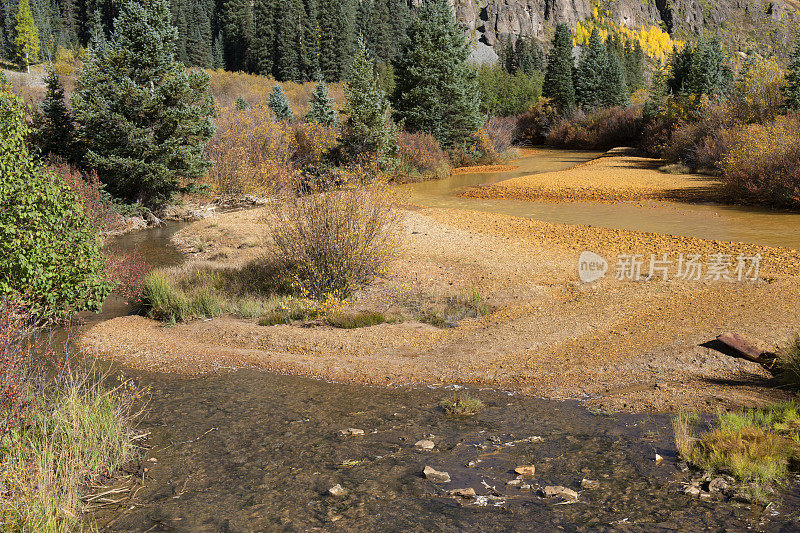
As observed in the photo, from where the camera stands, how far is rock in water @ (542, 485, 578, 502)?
4691 mm

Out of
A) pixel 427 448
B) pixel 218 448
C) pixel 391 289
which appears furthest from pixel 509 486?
pixel 391 289

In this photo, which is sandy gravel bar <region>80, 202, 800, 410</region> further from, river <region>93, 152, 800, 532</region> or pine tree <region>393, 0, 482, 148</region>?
pine tree <region>393, 0, 482, 148</region>

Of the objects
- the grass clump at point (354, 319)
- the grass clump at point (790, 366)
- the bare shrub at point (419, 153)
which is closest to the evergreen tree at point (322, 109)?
the bare shrub at point (419, 153)

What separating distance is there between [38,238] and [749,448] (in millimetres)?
8803

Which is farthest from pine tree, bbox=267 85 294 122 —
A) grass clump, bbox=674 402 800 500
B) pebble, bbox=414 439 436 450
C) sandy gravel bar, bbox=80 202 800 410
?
grass clump, bbox=674 402 800 500

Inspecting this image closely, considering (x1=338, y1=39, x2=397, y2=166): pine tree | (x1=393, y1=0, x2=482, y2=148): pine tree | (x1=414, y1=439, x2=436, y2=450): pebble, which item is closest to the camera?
(x1=414, y1=439, x2=436, y2=450): pebble

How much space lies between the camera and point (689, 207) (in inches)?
779

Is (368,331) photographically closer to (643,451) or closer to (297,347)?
(297,347)

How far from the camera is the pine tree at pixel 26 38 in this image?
73.0 metres

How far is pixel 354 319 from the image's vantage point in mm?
10438

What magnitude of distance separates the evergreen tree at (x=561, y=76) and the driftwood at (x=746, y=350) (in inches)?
2075

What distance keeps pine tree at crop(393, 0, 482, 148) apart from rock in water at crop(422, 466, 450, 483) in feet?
110

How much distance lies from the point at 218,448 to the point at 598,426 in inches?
148

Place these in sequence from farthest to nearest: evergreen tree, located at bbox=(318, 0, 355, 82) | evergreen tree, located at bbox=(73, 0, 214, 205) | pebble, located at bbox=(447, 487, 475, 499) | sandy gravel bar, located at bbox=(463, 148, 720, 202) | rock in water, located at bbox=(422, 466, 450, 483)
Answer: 1. evergreen tree, located at bbox=(318, 0, 355, 82)
2. sandy gravel bar, located at bbox=(463, 148, 720, 202)
3. evergreen tree, located at bbox=(73, 0, 214, 205)
4. rock in water, located at bbox=(422, 466, 450, 483)
5. pebble, located at bbox=(447, 487, 475, 499)
